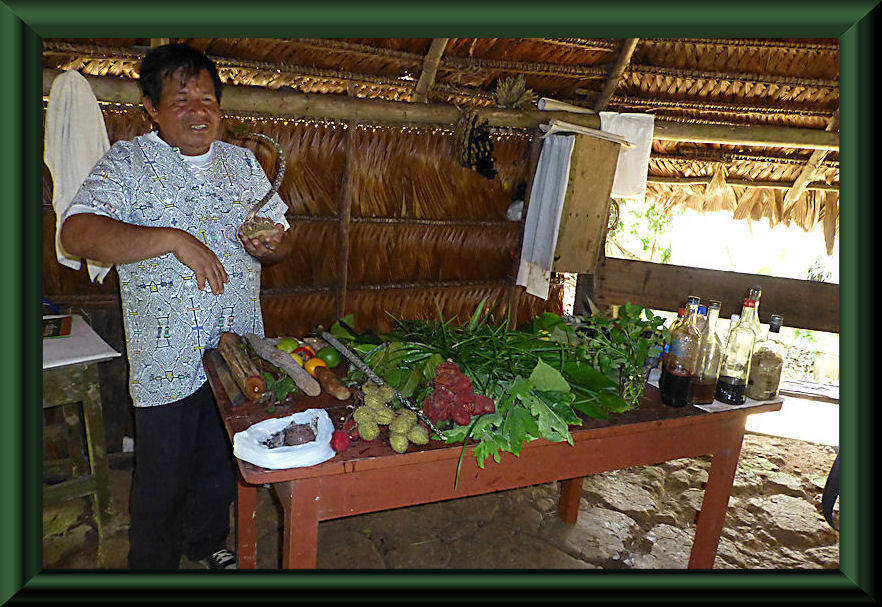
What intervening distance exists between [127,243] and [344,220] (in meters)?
2.76

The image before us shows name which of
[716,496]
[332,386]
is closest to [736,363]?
[716,496]

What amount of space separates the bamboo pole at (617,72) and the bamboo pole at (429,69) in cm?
159

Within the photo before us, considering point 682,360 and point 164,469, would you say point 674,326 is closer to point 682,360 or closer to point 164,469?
point 682,360

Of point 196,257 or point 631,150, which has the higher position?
point 631,150

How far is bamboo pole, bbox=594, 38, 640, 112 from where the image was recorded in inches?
186

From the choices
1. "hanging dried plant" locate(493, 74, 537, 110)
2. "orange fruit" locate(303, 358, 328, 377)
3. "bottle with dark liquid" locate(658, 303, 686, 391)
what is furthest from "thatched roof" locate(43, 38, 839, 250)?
"bottle with dark liquid" locate(658, 303, 686, 391)

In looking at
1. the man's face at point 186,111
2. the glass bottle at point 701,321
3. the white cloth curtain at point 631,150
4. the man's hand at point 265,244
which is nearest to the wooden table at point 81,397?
the man's hand at point 265,244

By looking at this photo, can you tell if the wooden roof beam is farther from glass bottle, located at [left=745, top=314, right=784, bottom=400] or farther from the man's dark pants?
the man's dark pants

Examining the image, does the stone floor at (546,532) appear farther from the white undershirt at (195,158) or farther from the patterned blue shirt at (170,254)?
the white undershirt at (195,158)

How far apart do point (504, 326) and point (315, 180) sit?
2.69 m

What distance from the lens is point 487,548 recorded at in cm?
298

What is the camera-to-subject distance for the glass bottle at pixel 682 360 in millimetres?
2146

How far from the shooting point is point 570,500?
10.7 feet
